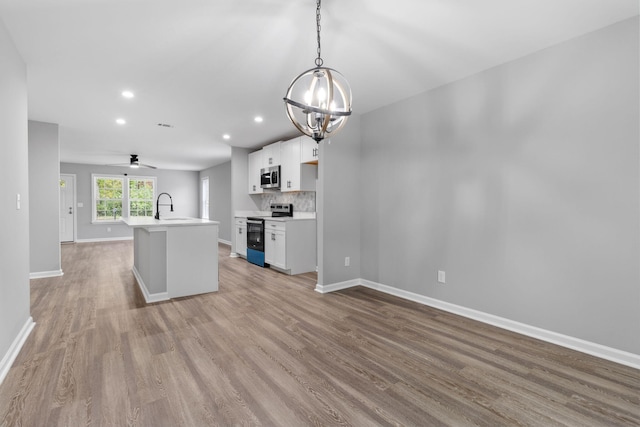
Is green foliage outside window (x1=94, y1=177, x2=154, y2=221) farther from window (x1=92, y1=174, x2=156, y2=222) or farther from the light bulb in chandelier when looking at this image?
the light bulb in chandelier

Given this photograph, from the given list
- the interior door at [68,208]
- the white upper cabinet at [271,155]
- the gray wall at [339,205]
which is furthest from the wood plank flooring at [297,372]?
the interior door at [68,208]

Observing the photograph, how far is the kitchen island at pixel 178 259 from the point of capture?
3682 millimetres

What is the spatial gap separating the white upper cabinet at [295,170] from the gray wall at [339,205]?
129 centimetres

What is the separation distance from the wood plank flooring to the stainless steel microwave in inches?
116

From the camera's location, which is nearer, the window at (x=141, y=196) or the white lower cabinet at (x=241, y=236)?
the white lower cabinet at (x=241, y=236)

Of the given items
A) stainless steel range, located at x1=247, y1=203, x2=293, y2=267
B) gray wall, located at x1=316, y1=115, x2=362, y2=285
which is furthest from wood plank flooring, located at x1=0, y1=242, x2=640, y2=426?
stainless steel range, located at x1=247, y1=203, x2=293, y2=267

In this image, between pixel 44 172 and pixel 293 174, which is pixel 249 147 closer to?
pixel 293 174

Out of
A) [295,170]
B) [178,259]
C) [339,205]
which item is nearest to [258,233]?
[295,170]

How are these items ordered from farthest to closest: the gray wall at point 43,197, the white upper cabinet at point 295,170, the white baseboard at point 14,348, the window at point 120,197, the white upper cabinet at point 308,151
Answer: the window at point 120,197, the white upper cabinet at point 295,170, the white upper cabinet at point 308,151, the gray wall at point 43,197, the white baseboard at point 14,348

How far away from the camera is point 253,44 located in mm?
2494

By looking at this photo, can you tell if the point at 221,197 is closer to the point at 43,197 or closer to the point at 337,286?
the point at 43,197

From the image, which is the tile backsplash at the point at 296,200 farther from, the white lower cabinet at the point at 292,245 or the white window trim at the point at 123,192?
the white window trim at the point at 123,192

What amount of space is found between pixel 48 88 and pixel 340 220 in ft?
12.2

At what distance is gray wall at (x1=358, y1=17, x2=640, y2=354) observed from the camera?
2.23 meters
